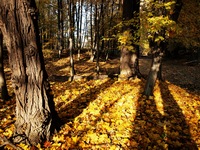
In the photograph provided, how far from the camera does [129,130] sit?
3967 millimetres

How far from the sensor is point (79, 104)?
5324 millimetres

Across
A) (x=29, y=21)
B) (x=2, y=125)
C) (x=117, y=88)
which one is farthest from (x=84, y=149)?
(x=117, y=88)

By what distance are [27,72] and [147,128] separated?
3173 millimetres

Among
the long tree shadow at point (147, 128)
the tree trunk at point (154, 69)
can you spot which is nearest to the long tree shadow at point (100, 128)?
the long tree shadow at point (147, 128)

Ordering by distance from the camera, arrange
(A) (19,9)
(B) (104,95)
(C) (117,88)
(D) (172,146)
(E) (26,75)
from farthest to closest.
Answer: (C) (117,88) < (B) (104,95) < (D) (172,146) < (E) (26,75) < (A) (19,9)

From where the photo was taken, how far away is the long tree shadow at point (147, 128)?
11.6 feet

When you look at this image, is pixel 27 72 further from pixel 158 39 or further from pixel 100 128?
pixel 158 39

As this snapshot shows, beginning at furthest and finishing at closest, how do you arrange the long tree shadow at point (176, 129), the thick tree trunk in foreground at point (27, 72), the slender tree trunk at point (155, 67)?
the slender tree trunk at point (155, 67) → the long tree shadow at point (176, 129) → the thick tree trunk in foreground at point (27, 72)

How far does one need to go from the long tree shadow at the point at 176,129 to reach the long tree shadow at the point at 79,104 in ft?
8.11

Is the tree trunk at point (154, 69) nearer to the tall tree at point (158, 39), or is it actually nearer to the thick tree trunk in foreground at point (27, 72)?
the tall tree at point (158, 39)

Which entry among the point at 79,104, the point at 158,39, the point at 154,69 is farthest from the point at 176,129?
the point at 79,104

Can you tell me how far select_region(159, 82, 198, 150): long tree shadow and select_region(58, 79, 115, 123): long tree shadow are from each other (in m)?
2.47

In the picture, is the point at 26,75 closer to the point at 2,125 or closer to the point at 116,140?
the point at 2,125

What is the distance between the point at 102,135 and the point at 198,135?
2.46 meters
